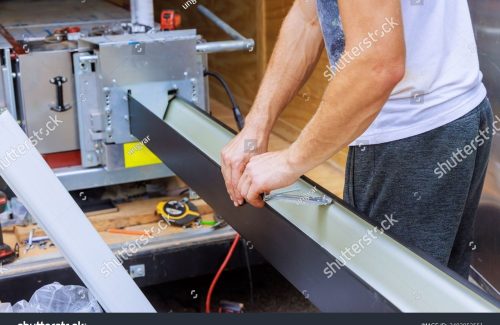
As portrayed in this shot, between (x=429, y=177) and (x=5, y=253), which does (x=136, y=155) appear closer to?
(x=5, y=253)

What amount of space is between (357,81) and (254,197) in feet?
1.05

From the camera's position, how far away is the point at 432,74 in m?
1.32

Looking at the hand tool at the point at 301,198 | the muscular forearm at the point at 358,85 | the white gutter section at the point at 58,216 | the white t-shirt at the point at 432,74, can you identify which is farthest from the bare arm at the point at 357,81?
the white gutter section at the point at 58,216

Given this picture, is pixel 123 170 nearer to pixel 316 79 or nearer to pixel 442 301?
pixel 316 79

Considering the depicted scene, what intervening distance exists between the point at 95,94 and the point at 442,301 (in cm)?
138

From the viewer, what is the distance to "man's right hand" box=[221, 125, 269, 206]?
1.34 meters

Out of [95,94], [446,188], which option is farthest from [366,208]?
[95,94]

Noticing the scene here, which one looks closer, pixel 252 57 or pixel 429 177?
pixel 429 177

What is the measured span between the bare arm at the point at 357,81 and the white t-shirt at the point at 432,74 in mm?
251

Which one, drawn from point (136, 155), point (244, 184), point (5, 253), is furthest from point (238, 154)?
point (5, 253)

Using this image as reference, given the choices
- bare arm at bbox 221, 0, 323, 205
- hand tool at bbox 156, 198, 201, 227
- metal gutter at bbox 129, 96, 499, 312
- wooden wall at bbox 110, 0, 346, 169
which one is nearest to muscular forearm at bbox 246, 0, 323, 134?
bare arm at bbox 221, 0, 323, 205

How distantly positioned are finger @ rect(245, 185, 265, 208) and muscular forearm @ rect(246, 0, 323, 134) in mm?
200

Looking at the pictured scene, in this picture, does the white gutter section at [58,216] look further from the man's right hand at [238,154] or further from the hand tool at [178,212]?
the hand tool at [178,212]

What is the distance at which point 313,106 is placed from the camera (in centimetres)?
289
